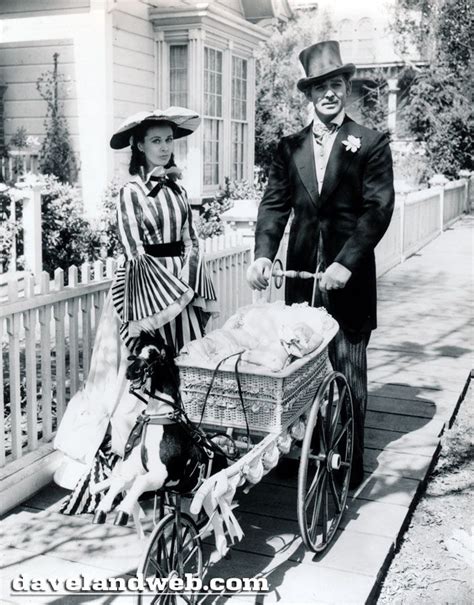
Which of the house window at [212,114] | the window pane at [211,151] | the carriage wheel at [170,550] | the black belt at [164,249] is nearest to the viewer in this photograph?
the carriage wheel at [170,550]

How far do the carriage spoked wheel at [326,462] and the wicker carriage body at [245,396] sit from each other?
180 mm

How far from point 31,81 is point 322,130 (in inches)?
282

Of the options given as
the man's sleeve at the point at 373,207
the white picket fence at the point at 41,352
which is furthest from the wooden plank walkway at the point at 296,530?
the man's sleeve at the point at 373,207

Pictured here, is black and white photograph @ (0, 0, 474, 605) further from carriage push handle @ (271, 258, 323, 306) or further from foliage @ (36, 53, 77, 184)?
foliage @ (36, 53, 77, 184)

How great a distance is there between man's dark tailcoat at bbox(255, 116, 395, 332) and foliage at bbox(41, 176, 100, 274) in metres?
5.08

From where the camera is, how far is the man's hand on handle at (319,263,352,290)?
11.8 feet

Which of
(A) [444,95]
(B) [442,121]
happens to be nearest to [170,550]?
(B) [442,121]

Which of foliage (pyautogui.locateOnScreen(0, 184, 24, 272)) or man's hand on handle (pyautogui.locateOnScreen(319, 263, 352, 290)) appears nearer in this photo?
man's hand on handle (pyautogui.locateOnScreen(319, 263, 352, 290))

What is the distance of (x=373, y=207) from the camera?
3803mm

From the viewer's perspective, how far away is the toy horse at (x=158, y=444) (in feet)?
8.90

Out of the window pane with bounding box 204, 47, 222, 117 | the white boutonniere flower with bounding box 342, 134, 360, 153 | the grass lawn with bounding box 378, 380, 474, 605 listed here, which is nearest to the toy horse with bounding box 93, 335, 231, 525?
the grass lawn with bounding box 378, 380, 474, 605

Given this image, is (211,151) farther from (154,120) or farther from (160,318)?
(160,318)

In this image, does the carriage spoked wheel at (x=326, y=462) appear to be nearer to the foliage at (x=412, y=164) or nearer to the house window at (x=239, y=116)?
the house window at (x=239, y=116)

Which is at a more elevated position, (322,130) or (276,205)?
(322,130)
